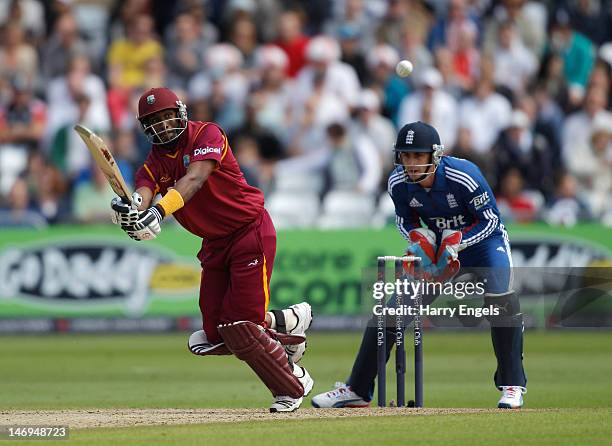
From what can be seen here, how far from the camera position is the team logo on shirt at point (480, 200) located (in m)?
9.90

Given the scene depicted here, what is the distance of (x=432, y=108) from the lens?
754 inches

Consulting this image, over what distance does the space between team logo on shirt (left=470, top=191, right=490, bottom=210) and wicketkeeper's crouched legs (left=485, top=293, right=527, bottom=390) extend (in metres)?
0.74

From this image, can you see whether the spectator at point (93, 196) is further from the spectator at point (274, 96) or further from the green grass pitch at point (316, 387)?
the spectator at point (274, 96)

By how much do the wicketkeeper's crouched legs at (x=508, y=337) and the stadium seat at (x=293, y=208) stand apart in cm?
836

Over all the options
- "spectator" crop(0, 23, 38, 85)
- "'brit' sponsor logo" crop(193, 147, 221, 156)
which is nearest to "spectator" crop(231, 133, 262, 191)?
"spectator" crop(0, 23, 38, 85)

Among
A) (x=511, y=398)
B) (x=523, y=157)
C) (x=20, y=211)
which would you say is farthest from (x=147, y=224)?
(x=523, y=157)

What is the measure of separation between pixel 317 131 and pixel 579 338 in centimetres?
514

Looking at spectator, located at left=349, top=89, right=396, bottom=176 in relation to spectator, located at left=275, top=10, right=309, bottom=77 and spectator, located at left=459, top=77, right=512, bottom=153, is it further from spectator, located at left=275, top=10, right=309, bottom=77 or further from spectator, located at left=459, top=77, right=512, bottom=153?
spectator, located at left=275, top=10, right=309, bottom=77

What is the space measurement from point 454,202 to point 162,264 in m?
8.40

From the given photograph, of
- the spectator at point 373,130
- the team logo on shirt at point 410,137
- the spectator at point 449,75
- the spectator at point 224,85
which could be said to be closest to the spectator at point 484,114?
the spectator at point 449,75

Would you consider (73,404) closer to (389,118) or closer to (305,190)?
(305,190)

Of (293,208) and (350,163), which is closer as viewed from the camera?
(293,208)

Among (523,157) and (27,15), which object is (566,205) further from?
(27,15)

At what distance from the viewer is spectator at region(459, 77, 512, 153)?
19859 millimetres
